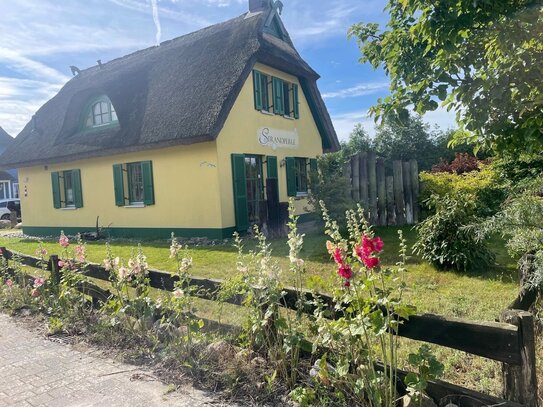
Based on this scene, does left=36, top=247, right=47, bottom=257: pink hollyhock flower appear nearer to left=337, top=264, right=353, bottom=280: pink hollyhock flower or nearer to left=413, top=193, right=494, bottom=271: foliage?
left=337, top=264, right=353, bottom=280: pink hollyhock flower

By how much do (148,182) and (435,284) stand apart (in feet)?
28.7

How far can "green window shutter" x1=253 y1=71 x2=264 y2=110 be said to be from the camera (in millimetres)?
12125

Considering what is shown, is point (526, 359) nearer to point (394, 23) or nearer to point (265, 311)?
point (265, 311)

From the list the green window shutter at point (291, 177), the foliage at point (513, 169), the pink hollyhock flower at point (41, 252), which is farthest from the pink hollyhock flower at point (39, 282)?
the foliage at point (513, 169)

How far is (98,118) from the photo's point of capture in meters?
14.4

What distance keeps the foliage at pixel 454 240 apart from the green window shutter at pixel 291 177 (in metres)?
7.66

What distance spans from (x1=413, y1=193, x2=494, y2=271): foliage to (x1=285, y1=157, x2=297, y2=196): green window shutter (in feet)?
25.1

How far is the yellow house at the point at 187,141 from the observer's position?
10.8m

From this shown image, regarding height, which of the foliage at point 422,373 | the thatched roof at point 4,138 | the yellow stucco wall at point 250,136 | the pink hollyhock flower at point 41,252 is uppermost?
the thatched roof at point 4,138

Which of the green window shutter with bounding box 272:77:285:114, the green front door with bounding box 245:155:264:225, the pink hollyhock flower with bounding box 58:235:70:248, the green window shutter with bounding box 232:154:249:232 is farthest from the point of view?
the green window shutter with bounding box 272:77:285:114

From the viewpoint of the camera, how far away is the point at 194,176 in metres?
11.1

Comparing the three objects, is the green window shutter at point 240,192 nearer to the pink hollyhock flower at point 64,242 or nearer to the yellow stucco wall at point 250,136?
the yellow stucco wall at point 250,136

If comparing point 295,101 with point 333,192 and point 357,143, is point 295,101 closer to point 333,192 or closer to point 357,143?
point 333,192

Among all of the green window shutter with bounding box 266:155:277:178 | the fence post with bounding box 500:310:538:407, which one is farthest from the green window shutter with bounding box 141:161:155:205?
the fence post with bounding box 500:310:538:407
